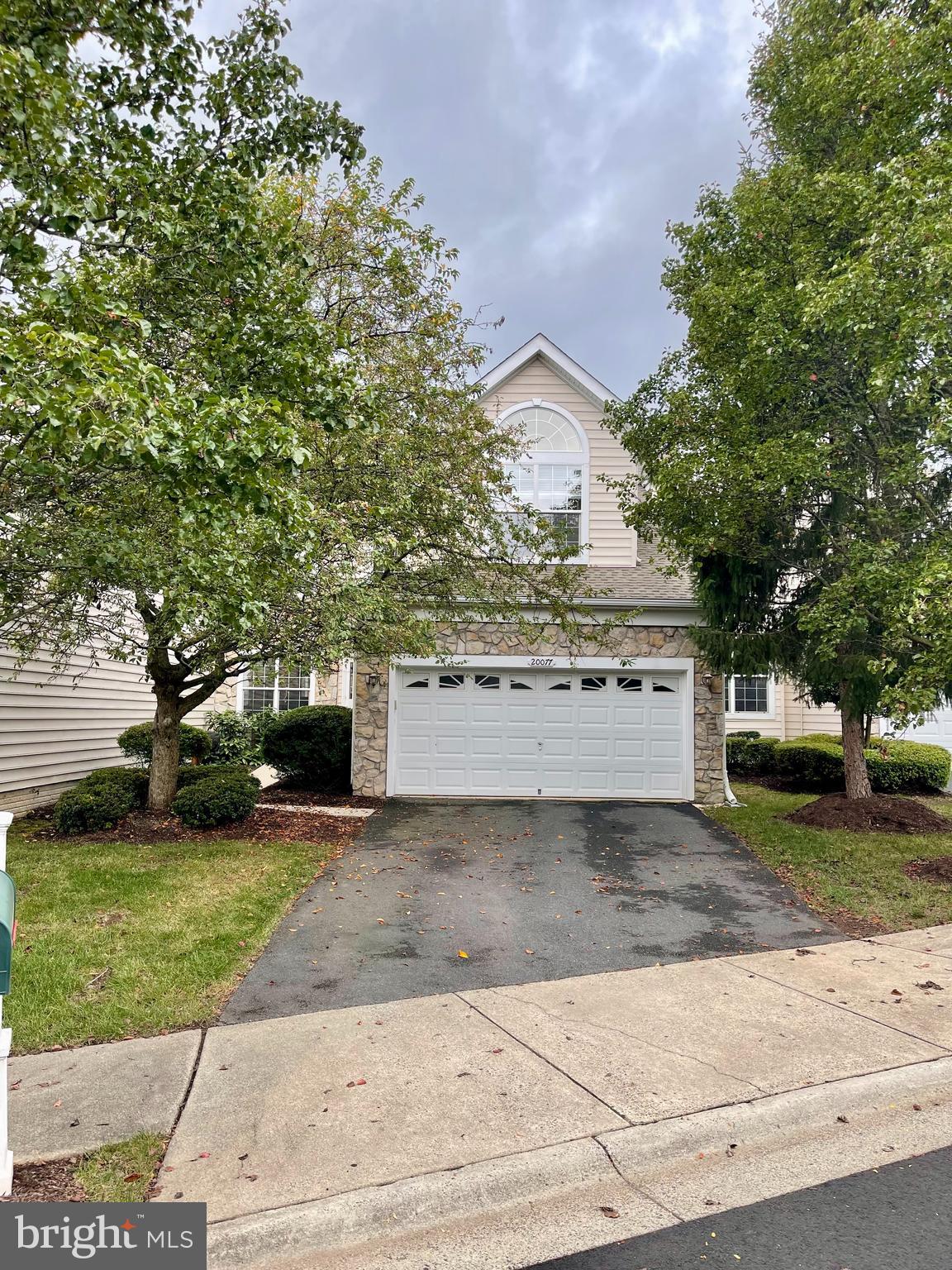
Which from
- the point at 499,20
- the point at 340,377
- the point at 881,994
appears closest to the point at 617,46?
the point at 499,20

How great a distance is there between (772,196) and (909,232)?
3187 mm

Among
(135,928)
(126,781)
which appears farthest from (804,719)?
(135,928)

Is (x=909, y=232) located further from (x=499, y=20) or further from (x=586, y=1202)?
(x=586, y=1202)

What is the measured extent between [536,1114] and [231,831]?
7.49 m

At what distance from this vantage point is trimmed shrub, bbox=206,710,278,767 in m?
15.6

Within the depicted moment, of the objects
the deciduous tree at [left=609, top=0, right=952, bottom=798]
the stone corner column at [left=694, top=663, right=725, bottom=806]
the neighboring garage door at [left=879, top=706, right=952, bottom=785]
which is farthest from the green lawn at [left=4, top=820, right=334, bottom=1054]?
the neighboring garage door at [left=879, top=706, right=952, bottom=785]

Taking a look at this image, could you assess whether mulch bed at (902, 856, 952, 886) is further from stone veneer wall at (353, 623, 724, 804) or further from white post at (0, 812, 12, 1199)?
white post at (0, 812, 12, 1199)

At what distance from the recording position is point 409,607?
11.4m

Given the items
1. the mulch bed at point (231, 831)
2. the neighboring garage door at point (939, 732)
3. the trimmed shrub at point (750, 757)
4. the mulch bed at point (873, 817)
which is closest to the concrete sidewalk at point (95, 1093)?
the mulch bed at point (231, 831)

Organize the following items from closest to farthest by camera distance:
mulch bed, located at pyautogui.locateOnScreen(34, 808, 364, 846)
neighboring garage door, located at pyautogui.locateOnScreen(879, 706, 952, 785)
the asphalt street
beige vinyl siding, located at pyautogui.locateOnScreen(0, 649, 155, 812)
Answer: the asphalt street → mulch bed, located at pyautogui.locateOnScreen(34, 808, 364, 846) → beige vinyl siding, located at pyautogui.locateOnScreen(0, 649, 155, 812) → neighboring garage door, located at pyautogui.locateOnScreen(879, 706, 952, 785)

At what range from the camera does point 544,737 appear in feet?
45.2

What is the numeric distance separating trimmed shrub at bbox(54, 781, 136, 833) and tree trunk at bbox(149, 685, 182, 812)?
408 mm

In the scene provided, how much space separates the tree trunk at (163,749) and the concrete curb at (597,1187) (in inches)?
336

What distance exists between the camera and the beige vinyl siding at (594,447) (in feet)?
50.0
